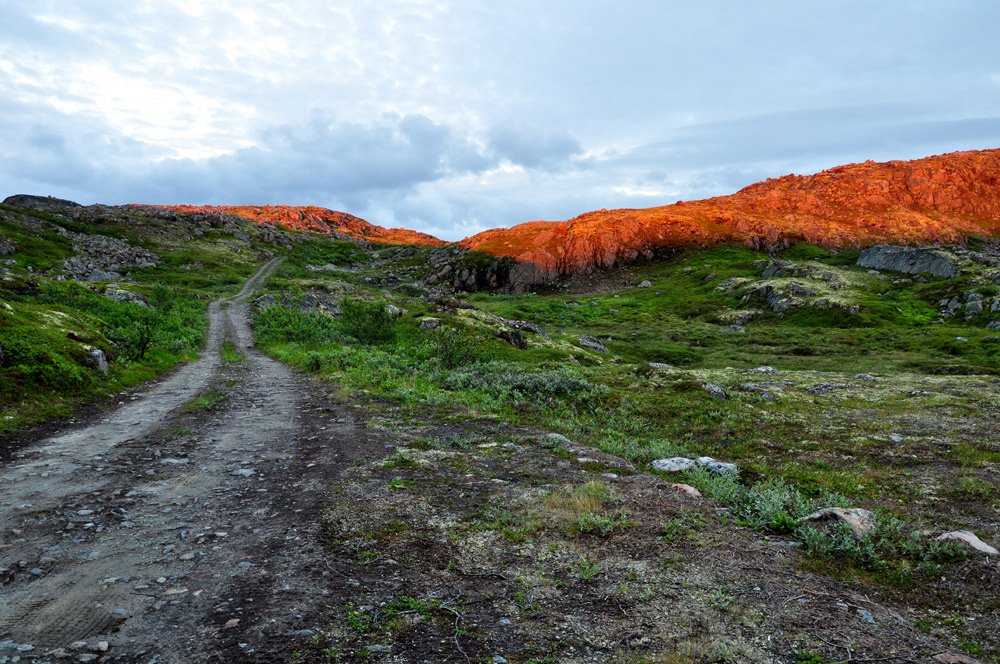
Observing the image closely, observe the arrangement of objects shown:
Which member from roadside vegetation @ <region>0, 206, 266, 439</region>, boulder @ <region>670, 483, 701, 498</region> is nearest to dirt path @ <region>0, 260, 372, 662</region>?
roadside vegetation @ <region>0, 206, 266, 439</region>

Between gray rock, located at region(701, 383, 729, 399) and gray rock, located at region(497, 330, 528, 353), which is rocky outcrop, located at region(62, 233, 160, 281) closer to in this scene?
gray rock, located at region(497, 330, 528, 353)

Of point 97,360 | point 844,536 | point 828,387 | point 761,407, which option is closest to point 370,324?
point 97,360

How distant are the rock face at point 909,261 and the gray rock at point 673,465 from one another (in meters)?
124

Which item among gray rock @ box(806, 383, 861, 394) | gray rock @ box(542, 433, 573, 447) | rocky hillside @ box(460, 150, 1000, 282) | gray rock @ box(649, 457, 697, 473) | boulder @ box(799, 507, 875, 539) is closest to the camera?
boulder @ box(799, 507, 875, 539)

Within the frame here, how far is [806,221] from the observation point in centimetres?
15612

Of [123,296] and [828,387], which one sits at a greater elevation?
[123,296]

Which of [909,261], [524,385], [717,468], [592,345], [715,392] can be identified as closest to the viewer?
[717,468]

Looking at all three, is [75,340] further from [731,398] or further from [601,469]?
[731,398]

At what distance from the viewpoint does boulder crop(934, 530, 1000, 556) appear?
296 inches

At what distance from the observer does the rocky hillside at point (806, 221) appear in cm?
14338

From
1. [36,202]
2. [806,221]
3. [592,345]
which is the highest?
[36,202]

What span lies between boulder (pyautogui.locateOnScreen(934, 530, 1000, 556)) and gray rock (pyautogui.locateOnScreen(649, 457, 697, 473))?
502 centimetres

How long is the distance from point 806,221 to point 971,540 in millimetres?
181929

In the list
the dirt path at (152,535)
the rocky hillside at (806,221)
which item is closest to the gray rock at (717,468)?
the dirt path at (152,535)
